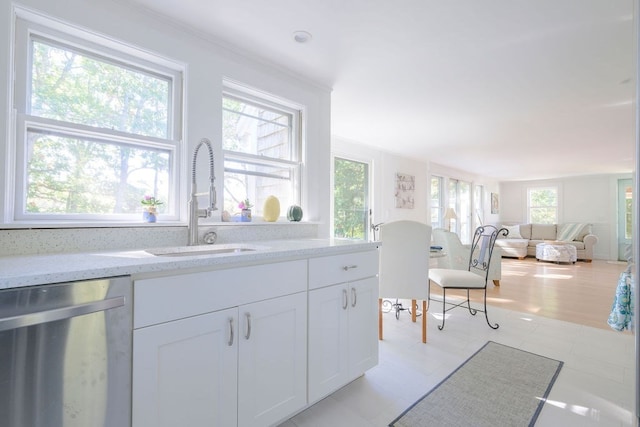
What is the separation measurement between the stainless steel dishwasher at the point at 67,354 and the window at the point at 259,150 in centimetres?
128

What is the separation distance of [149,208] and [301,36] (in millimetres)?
1491

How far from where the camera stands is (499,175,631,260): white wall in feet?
25.8

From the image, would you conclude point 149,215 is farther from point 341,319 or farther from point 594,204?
point 594,204

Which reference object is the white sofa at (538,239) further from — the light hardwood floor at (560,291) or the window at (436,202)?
the window at (436,202)

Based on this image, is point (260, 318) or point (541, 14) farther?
point (541, 14)

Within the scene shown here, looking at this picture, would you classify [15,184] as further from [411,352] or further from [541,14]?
[541,14]

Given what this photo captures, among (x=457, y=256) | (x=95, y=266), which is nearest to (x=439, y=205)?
(x=457, y=256)

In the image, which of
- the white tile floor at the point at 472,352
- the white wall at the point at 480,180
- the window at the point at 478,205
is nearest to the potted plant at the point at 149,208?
the white tile floor at the point at 472,352

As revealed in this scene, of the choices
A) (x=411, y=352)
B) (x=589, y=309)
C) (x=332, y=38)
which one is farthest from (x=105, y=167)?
(x=589, y=309)

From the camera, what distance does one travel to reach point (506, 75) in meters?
2.60

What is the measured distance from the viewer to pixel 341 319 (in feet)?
5.81

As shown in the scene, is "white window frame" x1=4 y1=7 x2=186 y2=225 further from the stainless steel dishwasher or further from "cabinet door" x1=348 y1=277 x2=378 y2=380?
"cabinet door" x1=348 y1=277 x2=378 y2=380

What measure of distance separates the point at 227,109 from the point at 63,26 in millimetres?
962

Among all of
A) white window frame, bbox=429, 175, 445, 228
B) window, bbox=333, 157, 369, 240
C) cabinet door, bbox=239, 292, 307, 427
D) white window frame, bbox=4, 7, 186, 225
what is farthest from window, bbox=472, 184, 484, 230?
white window frame, bbox=4, 7, 186, 225
